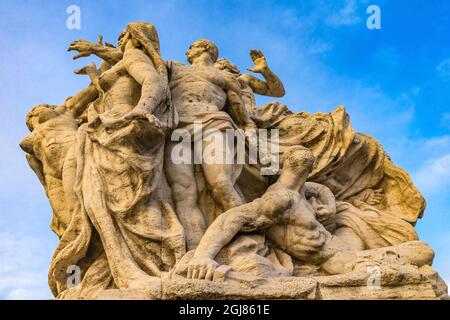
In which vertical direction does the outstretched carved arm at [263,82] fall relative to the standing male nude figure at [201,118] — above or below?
above

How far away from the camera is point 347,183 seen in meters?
7.09

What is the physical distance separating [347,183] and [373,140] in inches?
25.2

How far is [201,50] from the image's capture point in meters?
7.14

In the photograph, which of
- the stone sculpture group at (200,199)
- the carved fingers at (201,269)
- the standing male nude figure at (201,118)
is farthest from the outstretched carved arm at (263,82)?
the carved fingers at (201,269)

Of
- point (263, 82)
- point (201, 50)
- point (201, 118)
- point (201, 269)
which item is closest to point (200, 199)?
point (201, 118)

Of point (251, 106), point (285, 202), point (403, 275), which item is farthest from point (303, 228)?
point (251, 106)

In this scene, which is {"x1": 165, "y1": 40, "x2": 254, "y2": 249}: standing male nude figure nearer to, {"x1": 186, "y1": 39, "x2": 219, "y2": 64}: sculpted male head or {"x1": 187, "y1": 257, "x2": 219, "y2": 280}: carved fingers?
{"x1": 186, "y1": 39, "x2": 219, "y2": 64}: sculpted male head

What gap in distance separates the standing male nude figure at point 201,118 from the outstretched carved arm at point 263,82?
730 millimetres

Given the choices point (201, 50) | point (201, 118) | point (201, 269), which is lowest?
point (201, 269)

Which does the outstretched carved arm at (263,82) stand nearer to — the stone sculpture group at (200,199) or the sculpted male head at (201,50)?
the sculpted male head at (201,50)

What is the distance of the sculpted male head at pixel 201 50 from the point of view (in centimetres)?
714

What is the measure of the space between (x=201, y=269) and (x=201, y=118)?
1.89 meters

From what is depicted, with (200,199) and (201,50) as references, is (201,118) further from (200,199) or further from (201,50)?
(201,50)
